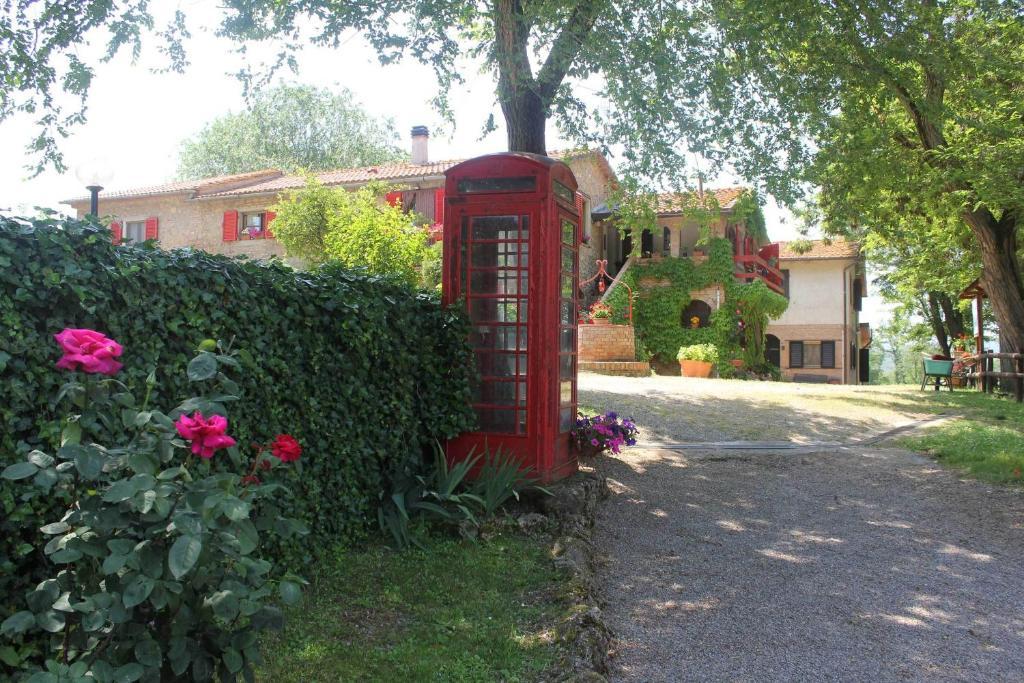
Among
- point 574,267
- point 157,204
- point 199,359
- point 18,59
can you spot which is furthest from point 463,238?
point 157,204

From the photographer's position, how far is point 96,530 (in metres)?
2.69

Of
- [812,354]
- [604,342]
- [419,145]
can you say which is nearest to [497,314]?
[604,342]

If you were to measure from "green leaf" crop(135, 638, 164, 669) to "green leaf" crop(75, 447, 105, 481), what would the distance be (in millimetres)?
597

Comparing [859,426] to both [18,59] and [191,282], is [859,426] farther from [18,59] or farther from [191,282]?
[18,59]

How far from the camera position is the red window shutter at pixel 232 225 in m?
→ 32.0

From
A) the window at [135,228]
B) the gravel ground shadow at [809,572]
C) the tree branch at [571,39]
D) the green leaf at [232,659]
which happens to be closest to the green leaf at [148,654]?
the green leaf at [232,659]

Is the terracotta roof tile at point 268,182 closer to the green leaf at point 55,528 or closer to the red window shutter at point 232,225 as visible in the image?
the red window shutter at point 232,225

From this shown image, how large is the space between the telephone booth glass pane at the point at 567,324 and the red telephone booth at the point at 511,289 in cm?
12

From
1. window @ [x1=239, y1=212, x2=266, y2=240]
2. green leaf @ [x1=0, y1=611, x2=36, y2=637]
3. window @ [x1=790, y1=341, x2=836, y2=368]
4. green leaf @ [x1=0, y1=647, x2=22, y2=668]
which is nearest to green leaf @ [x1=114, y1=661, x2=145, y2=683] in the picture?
green leaf @ [x1=0, y1=611, x2=36, y2=637]

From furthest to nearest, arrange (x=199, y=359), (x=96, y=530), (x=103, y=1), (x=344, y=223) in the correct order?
(x=344, y=223) → (x=103, y=1) → (x=199, y=359) → (x=96, y=530)

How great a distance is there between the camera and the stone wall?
22.3m

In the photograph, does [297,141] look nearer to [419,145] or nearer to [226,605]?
[419,145]

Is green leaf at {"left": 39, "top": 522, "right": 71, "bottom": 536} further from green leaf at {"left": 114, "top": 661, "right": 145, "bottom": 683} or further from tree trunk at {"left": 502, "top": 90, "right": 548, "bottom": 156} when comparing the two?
tree trunk at {"left": 502, "top": 90, "right": 548, "bottom": 156}

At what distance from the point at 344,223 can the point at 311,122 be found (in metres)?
36.2
